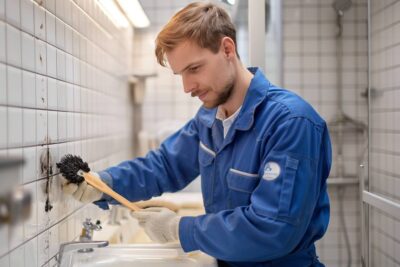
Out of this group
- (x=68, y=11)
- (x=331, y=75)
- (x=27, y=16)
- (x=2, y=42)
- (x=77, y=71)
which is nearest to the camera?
(x=2, y=42)

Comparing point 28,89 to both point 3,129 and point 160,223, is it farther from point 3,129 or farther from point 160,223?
point 160,223

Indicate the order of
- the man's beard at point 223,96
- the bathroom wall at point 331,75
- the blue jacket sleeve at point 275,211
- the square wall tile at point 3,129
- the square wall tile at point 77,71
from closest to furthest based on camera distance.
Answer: the square wall tile at point 3,129 < the blue jacket sleeve at point 275,211 < the man's beard at point 223,96 < the square wall tile at point 77,71 < the bathroom wall at point 331,75

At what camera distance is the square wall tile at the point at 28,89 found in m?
0.88

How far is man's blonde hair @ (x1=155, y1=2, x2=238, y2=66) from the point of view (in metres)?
1.10

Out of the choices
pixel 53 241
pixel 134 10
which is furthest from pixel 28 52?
pixel 134 10

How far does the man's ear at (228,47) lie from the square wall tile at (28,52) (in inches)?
20.3

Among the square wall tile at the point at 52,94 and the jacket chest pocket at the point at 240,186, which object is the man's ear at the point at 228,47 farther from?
the square wall tile at the point at 52,94

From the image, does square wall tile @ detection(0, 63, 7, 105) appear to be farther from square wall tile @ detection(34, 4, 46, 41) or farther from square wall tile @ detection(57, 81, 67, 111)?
square wall tile @ detection(57, 81, 67, 111)

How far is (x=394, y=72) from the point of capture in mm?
1146

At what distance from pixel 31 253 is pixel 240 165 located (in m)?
0.59

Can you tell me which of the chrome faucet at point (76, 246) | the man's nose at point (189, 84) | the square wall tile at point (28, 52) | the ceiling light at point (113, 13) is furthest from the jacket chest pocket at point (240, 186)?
the ceiling light at point (113, 13)

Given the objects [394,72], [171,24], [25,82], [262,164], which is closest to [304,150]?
[262,164]

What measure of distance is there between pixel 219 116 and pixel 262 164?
11.7 inches

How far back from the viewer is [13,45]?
2.69ft
